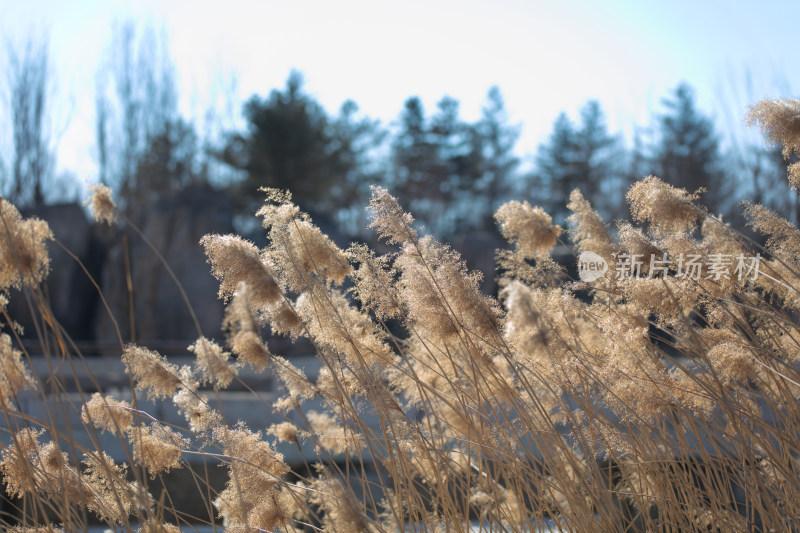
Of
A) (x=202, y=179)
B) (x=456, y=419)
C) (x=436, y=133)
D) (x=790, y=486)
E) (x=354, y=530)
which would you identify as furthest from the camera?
(x=436, y=133)

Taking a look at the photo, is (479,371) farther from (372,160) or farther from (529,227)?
(372,160)

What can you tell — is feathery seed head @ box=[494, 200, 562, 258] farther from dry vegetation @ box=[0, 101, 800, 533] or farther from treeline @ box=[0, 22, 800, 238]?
treeline @ box=[0, 22, 800, 238]

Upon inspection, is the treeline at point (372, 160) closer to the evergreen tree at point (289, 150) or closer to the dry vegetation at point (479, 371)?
the evergreen tree at point (289, 150)

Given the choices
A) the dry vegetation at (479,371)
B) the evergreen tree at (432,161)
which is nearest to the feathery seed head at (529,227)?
the dry vegetation at (479,371)

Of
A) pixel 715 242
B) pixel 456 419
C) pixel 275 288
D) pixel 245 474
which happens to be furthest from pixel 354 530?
pixel 715 242

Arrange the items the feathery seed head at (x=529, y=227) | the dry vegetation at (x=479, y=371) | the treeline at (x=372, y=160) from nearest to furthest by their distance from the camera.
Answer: the dry vegetation at (x=479, y=371)
the feathery seed head at (x=529, y=227)
the treeline at (x=372, y=160)

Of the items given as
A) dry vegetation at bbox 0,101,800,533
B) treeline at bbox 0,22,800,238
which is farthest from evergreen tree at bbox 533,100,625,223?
dry vegetation at bbox 0,101,800,533

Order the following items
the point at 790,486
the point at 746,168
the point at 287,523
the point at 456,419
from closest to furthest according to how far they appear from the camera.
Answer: the point at 790,486
the point at 287,523
the point at 456,419
the point at 746,168

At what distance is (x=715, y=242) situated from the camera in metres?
2.06

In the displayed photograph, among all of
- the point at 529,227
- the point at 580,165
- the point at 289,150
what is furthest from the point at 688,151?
the point at 529,227

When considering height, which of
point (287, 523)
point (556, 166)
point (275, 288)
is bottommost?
point (287, 523)

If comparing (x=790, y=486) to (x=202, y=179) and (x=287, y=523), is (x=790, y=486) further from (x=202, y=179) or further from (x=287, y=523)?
(x=202, y=179)

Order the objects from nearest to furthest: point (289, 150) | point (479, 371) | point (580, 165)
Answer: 1. point (479, 371)
2. point (289, 150)
3. point (580, 165)

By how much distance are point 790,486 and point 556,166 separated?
2126cm
